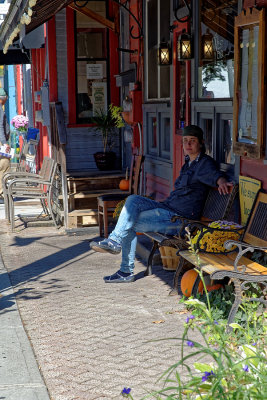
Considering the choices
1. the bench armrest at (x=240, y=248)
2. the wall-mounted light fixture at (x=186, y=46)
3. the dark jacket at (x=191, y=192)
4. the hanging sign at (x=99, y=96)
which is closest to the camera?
the bench armrest at (x=240, y=248)

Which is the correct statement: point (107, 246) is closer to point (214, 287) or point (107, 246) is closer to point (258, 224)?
point (214, 287)

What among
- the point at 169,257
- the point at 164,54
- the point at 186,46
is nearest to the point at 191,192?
the point at 169,257

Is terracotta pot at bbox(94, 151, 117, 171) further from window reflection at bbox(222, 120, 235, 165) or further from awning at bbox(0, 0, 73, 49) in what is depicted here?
window reflection at bbox(222, 120, 235, 165)

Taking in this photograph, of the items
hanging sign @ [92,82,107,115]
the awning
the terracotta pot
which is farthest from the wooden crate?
hanging sign @ [92,82,107,115]

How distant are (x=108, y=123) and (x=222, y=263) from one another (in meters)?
5.99

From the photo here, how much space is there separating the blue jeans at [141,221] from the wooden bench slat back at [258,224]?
3.45 ft

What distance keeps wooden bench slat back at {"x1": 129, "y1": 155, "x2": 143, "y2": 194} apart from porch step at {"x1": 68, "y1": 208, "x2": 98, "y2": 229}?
81 cm

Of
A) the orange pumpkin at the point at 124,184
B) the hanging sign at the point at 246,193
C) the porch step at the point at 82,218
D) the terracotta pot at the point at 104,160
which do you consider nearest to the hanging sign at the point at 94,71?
the terracotta pot at the point at 104,160

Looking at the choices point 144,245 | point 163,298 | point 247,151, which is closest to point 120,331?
point 163,298

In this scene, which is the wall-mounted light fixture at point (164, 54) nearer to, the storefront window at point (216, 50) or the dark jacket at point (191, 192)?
the storefront window at point (216, 50)

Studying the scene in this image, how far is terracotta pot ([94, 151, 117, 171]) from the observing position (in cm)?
1140

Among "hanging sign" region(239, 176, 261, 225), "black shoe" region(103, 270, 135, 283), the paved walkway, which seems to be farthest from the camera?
"black shoe" region(103, 270, 135, 283)

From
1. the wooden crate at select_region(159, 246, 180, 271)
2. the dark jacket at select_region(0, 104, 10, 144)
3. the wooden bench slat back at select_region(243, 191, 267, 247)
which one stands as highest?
the dark jacket at select_region(0, 104, 10, 144)

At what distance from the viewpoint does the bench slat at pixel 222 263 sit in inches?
213
